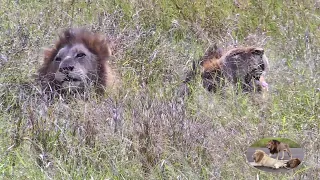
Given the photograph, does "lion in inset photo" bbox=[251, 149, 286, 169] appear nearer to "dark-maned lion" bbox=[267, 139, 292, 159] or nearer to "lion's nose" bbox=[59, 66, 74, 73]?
"dark-maned lion" bbox=[267, 139, 292, 159]

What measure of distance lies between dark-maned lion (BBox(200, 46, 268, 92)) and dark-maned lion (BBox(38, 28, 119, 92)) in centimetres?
82

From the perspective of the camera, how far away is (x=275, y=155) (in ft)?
12.9

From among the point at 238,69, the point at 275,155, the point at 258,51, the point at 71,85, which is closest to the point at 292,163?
the point at 275,155

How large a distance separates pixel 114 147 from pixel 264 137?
3.48 ft

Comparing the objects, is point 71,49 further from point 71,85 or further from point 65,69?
point 71,85

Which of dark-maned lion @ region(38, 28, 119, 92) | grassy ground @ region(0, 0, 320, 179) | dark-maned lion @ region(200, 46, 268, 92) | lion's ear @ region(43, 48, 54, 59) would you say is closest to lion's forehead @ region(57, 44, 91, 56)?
dark-maned lion @ region(38, 28, 119, 92)

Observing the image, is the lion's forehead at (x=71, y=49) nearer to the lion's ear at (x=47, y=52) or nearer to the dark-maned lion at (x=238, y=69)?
the lion's ear at (x=47, y=52)

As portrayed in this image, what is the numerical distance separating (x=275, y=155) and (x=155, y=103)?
95cm

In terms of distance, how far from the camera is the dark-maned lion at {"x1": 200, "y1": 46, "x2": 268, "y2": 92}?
525 cm

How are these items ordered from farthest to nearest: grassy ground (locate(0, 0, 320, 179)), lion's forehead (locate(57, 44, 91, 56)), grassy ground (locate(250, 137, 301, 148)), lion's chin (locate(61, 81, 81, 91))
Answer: lion's forehead (locate(57, 44, 91, 56)) < lion's chin (locate(61, 81, 81, 91)) < grassy ground (locate(250, 137, 301, 148)) < grassy ground (locate(0, 0, 320, 179))

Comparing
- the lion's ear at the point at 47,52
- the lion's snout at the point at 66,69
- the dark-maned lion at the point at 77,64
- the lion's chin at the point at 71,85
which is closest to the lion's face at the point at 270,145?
the dark-maned lion at the point at 77,64

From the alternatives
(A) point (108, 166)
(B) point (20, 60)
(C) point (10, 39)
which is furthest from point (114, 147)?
(C) point (10, 39)

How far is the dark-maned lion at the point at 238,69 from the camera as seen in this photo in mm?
5254

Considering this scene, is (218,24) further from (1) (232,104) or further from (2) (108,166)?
(2) (108,166)
